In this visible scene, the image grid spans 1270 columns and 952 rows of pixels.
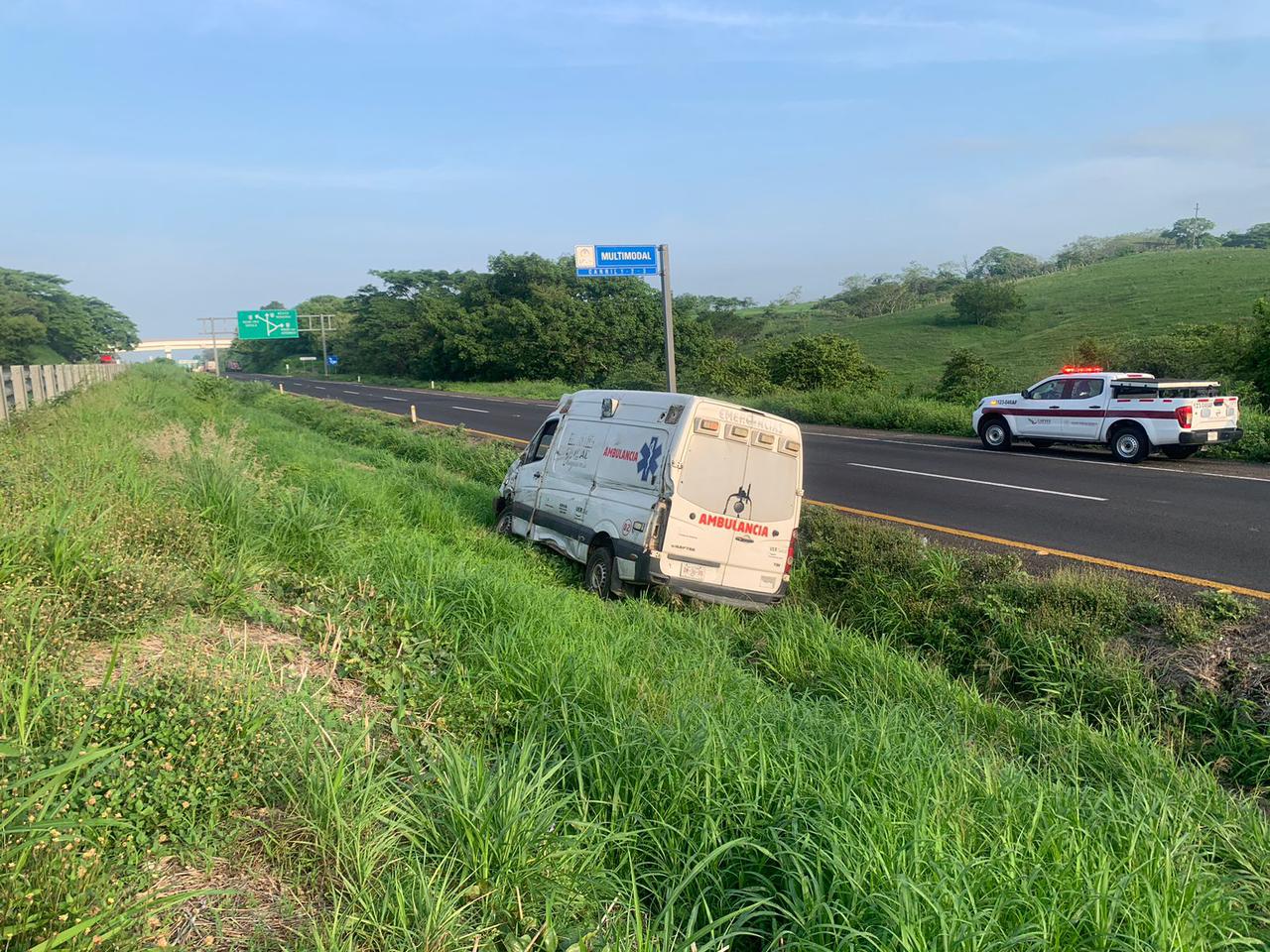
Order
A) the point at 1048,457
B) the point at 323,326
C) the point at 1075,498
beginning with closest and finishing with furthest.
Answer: the point at 1075,498
the point at 1048,457
the point at 323,326

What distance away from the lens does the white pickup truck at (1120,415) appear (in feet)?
52.3

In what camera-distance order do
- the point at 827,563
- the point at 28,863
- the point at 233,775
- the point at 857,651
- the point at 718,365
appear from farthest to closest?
the point at 718,365, the point at 827,563, the point at 857,651, the point at 233,775, the point at 28,863

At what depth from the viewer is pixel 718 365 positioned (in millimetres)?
38562

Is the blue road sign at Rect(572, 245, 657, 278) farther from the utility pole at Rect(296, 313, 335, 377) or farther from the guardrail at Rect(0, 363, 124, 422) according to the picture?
the utility pole at Rect(296, 313, 335, 377)

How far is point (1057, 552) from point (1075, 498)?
11.9 ft

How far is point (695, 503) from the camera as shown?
8.05 metres

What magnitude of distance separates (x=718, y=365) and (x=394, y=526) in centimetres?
3042

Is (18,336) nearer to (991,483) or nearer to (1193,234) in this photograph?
(991,483)

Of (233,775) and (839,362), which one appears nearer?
(233,775)

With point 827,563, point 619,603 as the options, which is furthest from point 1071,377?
point 619,603

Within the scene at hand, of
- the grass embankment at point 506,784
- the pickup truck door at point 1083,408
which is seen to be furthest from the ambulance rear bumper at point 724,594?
the pickup truck door at point 1083,408

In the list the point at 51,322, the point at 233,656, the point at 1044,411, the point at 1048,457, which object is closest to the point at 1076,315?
the point at 1044,411

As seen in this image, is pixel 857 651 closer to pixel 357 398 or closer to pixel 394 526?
pixel 394 526

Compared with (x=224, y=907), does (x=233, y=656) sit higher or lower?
higher
